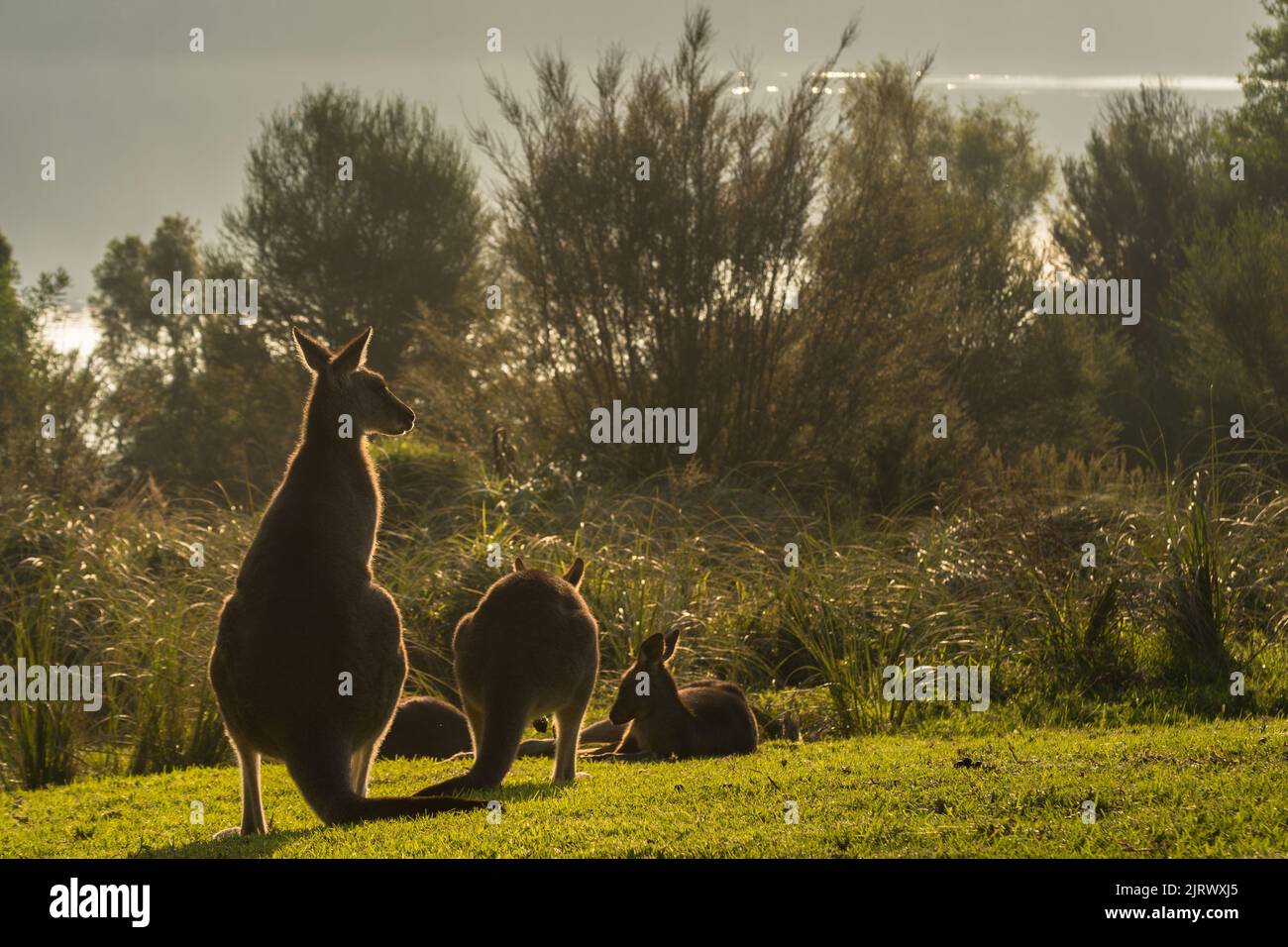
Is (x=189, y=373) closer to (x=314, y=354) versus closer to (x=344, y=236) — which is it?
(x=344, y=236)

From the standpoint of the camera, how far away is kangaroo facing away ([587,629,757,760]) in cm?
812

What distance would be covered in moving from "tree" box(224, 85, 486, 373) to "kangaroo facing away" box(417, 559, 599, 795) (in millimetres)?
28079

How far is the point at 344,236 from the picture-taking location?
1378 inches

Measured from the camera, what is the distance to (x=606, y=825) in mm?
5523

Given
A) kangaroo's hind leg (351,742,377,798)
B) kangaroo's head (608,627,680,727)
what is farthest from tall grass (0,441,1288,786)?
kangaroo's hind leg (351,742,377,798)

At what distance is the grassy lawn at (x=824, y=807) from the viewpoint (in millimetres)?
5020

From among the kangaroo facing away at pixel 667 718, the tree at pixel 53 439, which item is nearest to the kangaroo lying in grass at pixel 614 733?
the kangaroo facing away at pixel 667 718

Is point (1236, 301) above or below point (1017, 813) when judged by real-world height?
above

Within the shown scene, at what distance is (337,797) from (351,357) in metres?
2.08

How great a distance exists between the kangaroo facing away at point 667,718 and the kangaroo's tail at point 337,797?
2.49 m

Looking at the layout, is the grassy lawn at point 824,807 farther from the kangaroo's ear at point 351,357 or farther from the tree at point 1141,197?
the tree at point 1141,197
